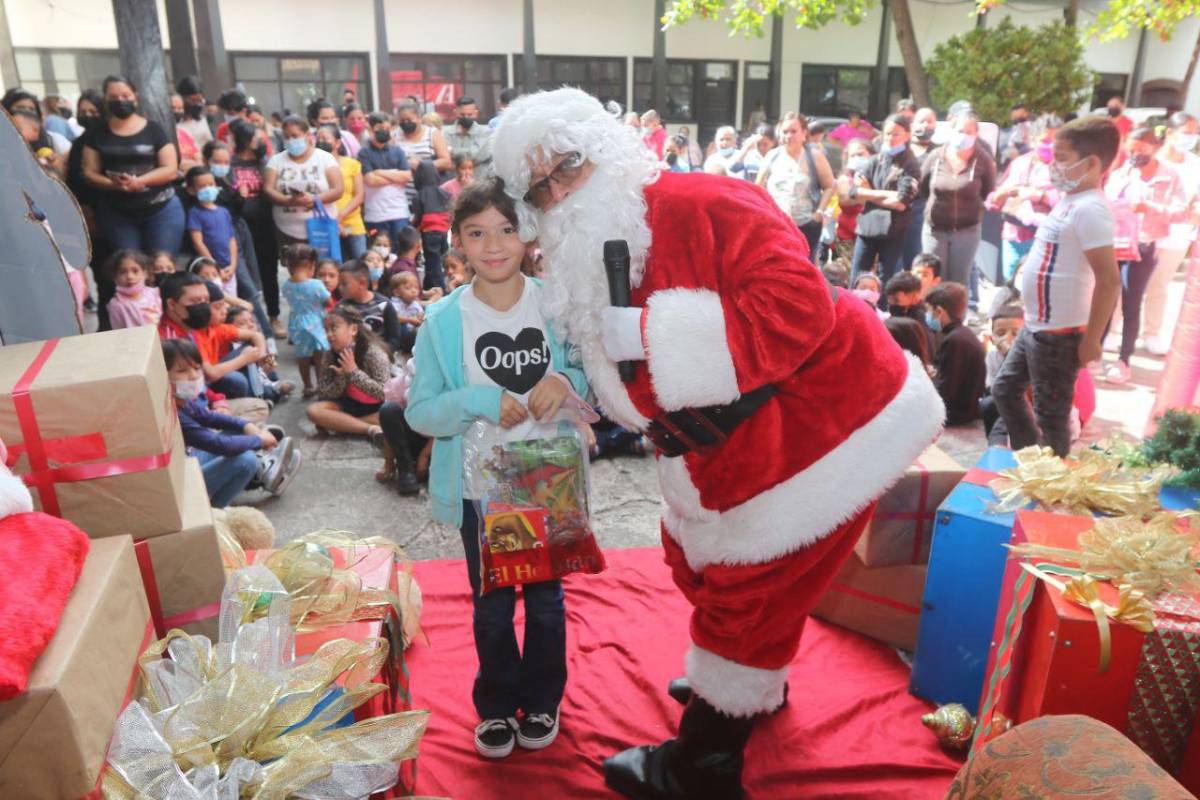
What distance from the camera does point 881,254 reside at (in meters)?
6.50

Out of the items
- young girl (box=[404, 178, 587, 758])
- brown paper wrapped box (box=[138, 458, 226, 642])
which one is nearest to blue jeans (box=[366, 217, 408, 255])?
young girl (box=[404, 178, 587, 758])

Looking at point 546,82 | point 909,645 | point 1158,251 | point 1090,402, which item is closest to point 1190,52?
point 546,82

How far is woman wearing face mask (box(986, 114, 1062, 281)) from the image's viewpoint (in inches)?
243

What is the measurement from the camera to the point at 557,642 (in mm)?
2271

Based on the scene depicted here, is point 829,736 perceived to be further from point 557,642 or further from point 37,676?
point 37,676

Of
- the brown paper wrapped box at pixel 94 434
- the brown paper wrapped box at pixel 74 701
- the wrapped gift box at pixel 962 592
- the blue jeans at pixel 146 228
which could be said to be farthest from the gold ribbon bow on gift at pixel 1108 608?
the blue jeans at pixel 146 228

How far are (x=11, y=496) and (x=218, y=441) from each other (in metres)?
2.25

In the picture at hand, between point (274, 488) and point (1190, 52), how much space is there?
22.8 metres

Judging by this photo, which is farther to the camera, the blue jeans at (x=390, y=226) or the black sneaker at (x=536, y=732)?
the blue jeans at (x=390, y=226)

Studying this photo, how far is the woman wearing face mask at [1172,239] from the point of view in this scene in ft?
19.7

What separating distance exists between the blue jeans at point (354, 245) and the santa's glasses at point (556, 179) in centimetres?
522

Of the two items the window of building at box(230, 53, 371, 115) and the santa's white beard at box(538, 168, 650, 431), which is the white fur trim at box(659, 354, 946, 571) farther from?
the window of building at box(230, 53, 371, 115)

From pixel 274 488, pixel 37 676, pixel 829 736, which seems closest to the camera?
pixel 37 676

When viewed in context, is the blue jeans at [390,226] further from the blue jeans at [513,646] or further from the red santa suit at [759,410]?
the red santa suit at [759,410]
